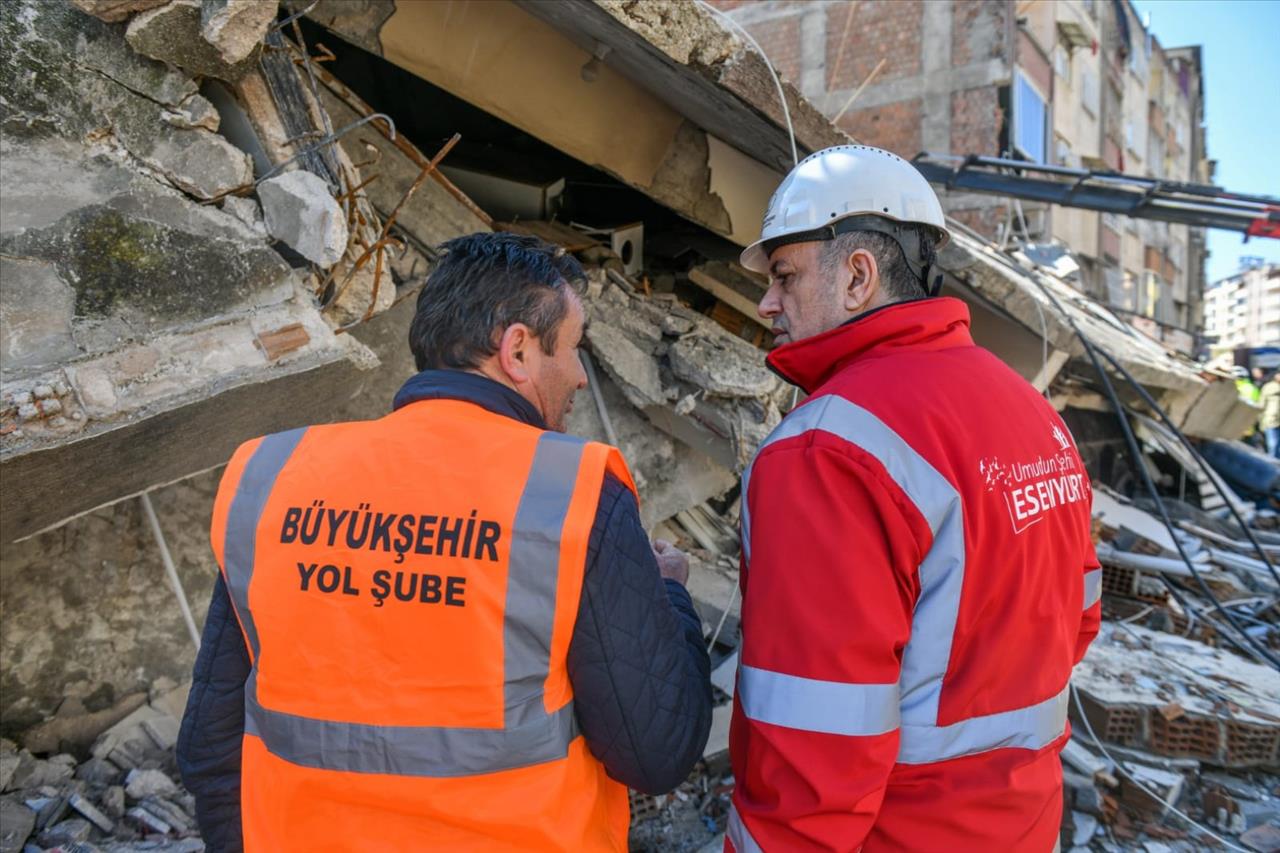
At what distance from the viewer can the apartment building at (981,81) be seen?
1400 centimetres

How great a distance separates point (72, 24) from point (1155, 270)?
2834cm

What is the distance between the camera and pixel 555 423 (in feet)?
5.62

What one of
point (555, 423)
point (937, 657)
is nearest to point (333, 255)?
point (555, 423)

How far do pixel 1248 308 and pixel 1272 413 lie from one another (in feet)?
198

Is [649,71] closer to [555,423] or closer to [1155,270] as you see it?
[555,423]

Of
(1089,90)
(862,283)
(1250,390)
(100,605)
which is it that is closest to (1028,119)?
(1089,90)

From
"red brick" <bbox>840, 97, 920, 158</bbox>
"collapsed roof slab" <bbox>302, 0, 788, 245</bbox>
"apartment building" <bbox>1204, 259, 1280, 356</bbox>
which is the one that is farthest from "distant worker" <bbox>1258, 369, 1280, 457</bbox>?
"apartment building" <bbox>1204, 259, 1280, 356</bbox>

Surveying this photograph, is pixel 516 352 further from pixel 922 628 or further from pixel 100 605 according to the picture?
pixel 100 605

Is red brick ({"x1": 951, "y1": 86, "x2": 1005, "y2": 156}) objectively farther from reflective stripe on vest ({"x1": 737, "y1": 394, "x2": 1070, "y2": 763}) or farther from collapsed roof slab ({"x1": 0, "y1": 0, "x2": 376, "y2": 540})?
reflective stripe on vest ({"x1": 737, "y1": 394, "x2": 1070, "y2": 763})

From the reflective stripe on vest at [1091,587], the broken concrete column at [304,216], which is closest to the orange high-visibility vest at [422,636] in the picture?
the reflective stripe on vest at [1091,587]

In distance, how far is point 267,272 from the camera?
247cm

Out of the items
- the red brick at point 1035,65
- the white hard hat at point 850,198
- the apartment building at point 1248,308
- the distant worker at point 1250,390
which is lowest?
the apartment building at point 1248,308

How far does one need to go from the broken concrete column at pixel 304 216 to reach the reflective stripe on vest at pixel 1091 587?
7.73ft

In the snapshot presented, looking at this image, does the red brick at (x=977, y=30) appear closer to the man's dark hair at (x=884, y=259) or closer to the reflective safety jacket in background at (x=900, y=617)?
the man's dark hair at (x=884, y=259)
